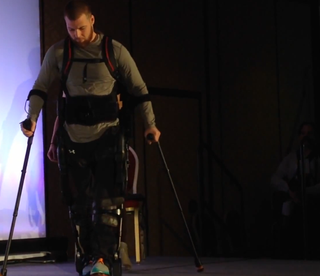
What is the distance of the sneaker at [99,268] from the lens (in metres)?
2.94

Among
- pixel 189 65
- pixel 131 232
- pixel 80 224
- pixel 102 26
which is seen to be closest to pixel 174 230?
pixel 131 232

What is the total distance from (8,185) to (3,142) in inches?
12.6

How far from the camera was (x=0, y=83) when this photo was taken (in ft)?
16.7

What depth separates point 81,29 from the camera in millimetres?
3045

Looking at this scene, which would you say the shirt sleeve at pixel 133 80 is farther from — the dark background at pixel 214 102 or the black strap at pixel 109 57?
the dark background at pixel 214 102

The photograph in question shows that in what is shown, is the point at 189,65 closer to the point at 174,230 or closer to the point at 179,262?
the point at 174,230

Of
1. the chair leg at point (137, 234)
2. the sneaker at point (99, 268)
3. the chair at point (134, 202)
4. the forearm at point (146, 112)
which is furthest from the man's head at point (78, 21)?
the chair leg at point (137, 234)

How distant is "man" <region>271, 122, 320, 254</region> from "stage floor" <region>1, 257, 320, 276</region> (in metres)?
0.73

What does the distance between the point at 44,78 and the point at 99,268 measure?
36.5 inches

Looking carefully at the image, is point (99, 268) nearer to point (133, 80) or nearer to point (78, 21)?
point (133, 80)

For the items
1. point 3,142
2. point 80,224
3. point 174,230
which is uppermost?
point 3,142

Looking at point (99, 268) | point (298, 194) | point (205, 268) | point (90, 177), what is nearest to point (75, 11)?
point (90, 177)

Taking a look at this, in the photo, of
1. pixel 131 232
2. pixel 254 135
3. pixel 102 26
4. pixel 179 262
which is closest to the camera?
pixel 179 262

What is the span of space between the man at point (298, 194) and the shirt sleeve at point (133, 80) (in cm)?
225
